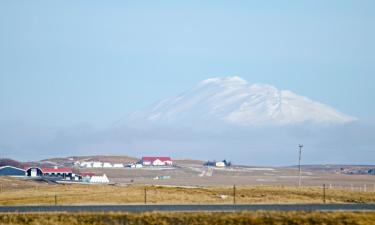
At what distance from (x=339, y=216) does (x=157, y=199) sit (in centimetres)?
2096

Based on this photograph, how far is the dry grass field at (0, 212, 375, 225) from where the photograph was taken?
4100cm

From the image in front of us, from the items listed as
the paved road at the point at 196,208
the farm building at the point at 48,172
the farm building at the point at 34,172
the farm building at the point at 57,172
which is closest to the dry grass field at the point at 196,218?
the paved road at the point at 196,208

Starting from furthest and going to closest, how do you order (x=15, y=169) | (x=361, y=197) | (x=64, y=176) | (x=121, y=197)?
(x=15, y=169)
(x=64, y=176)
(x=361, y=197)
(x=121, y=197)

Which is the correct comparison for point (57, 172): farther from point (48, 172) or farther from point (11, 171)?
point (11, 171)

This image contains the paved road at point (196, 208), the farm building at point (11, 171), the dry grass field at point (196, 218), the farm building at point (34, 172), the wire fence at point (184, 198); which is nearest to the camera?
the dry grass field at point (196, 218)

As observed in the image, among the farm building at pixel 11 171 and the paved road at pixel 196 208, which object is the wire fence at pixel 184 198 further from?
the farm building at pixel 11 171

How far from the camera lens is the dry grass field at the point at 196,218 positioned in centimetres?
4100

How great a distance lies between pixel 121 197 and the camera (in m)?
62.9

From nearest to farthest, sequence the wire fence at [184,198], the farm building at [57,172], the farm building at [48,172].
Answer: the wire fence at [184,198] → the farm building at [57,172] → the farm building at [48,172]

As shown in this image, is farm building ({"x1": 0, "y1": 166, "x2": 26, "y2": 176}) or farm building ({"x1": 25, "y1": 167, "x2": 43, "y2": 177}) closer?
farm building ({"x1": 25, "y1": 167, "x2": 43, "y2": 177})

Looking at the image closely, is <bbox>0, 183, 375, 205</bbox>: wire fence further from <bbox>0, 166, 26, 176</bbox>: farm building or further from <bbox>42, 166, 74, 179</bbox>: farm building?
<bbox>0, 166, 26, 176</bbox>: farm building

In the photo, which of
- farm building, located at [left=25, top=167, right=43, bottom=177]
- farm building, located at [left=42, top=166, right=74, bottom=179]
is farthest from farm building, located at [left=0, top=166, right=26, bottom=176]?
farm building, located at [left=42, top=166, right=74, bottom=179]

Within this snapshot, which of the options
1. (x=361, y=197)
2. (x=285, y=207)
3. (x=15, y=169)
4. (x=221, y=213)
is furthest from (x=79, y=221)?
(x=15, y=169)

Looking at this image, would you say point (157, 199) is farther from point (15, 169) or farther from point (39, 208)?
point (15, 169)
